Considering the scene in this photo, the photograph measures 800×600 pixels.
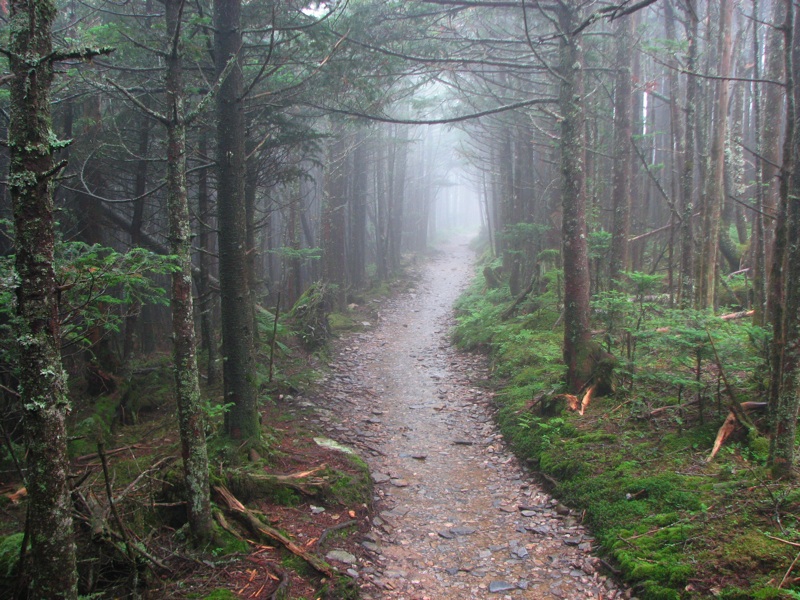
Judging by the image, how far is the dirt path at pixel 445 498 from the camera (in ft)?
16.0

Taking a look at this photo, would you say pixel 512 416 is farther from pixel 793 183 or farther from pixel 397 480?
pixel 793 183

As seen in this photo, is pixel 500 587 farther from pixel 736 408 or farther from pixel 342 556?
pixel 736 408

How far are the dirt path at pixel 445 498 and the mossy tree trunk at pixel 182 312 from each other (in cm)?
175

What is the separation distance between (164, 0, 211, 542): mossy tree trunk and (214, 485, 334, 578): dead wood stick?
21.8 inches

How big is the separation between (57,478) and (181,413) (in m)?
1.62

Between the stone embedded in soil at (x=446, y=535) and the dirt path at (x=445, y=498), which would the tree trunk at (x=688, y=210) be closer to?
the dirt path at (x=445, y=498)

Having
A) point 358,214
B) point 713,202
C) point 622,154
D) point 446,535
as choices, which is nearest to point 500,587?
point 446,535

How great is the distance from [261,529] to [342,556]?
0.83 meters

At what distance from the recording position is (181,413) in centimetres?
443

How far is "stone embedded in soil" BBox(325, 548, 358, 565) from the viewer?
4945 mm

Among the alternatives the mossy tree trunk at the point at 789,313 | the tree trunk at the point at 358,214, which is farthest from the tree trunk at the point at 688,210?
the tree trunk at the point at 358,214

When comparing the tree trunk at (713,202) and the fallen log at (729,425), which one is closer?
the fallen log at (729,425)

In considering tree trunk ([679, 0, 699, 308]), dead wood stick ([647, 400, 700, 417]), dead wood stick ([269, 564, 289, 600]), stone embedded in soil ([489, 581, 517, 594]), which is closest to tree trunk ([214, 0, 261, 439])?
dead wood stick ([269, 564, 289, 600])

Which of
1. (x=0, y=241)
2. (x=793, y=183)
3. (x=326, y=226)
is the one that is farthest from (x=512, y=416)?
(x=326, y=226)
